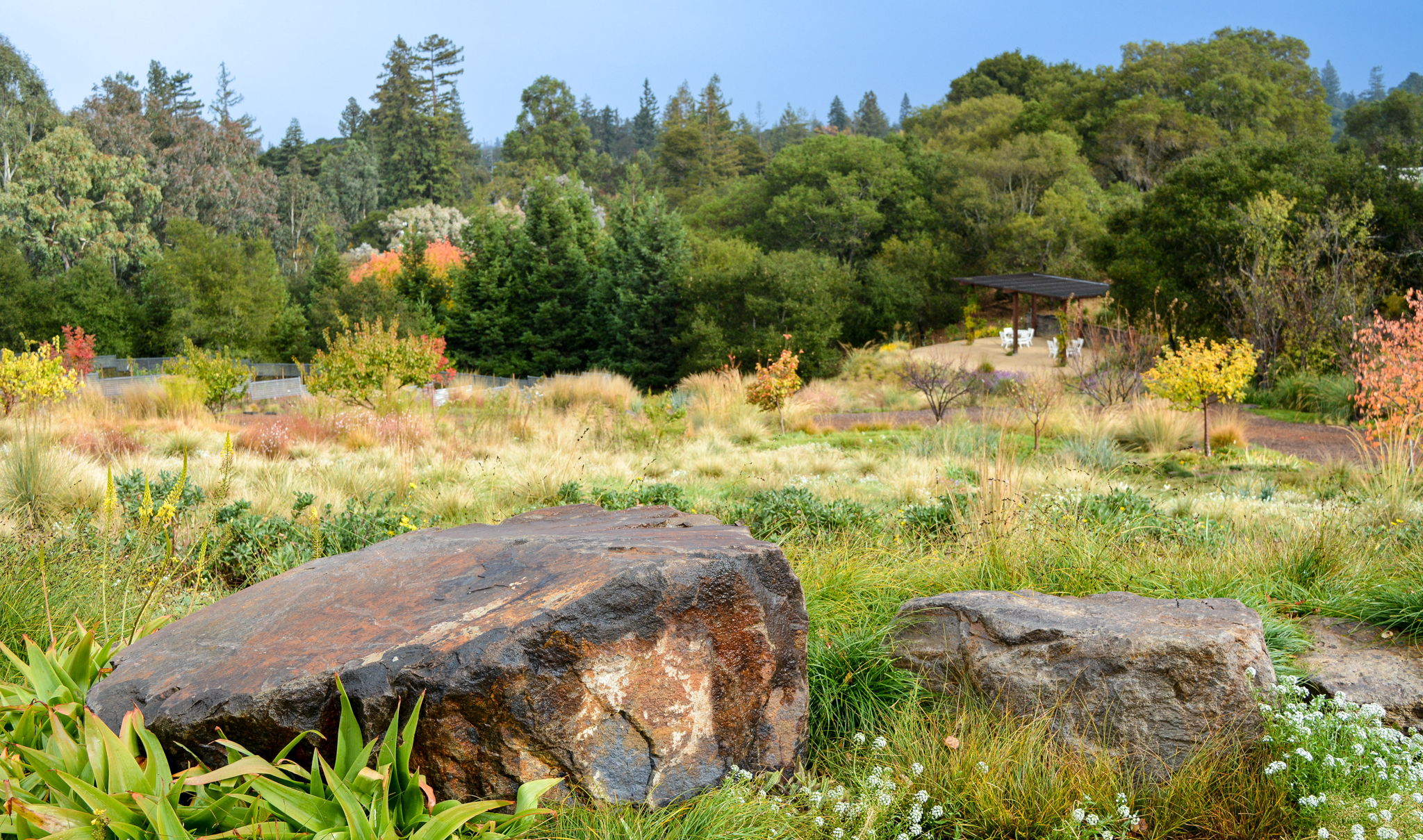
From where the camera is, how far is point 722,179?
50125 mm

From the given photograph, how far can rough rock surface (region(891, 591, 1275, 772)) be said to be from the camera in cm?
282

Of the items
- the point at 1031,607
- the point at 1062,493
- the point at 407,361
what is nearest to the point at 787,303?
the point at 407,361

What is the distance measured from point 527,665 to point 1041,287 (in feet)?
81.9

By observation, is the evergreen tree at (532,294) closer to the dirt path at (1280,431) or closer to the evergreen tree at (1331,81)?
the dirt path at (1280,431)

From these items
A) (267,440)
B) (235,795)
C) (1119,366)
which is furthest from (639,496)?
(1119,366)

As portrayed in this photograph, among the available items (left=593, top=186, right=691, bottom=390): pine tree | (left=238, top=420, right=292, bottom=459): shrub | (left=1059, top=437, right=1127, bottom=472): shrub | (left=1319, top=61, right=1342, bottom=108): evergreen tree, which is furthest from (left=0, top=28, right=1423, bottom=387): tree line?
(left=1319, top=61, right=1342, bottom=108): evergreen tree

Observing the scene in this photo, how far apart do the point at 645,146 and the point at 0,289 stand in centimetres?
5428

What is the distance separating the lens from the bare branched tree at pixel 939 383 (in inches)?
499

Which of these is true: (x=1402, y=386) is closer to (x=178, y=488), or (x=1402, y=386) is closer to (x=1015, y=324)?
(x=178, y=488)

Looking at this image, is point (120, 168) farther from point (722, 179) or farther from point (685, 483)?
point (685, 483)

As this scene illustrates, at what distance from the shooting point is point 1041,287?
2495 cm

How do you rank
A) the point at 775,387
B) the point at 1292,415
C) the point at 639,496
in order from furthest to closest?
1. the point at 1292,415
2. the point at 775,387
3. the point at 639,496

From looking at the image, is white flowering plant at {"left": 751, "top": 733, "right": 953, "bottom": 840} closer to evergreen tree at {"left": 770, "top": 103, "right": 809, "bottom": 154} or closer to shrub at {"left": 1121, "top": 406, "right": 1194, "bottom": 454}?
shrub at {"left": 1121, "top": 406, "right": 1194, "bottom": 454}

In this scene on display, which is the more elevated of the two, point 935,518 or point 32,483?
point 32,483
